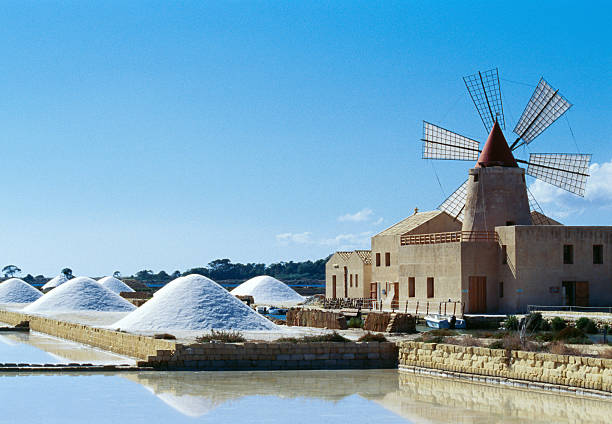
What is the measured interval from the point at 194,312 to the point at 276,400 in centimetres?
762

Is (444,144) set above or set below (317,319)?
above

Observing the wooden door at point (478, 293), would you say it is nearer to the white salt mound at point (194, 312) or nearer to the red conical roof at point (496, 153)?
the red conical roof at point (496, 153)

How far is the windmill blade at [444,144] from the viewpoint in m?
29.2

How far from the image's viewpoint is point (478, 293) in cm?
2595

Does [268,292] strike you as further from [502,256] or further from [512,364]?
[512,364]

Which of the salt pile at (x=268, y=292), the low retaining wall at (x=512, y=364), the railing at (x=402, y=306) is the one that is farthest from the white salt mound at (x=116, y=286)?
the low retaining wall at (x=512, y=364)

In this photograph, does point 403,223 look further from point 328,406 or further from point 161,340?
point 328,406

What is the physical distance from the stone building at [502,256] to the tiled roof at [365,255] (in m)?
4.67

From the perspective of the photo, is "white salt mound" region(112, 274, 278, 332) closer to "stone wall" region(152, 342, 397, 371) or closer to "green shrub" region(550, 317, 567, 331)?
"stone wall" region(152, 342, 397, 371)

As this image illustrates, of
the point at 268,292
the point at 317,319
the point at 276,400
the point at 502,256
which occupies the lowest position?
the point at 276,400

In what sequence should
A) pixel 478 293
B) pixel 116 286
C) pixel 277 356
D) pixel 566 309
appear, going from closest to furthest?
pixel 277 356 < pixel 566 309 < pixel 478 293 < pixel 116 286

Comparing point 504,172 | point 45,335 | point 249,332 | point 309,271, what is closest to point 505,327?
point 504,172

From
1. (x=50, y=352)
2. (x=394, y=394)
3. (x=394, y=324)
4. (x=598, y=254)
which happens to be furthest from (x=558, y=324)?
(x=50, y=352)

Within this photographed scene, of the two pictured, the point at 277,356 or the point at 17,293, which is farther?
the point at 17,293
